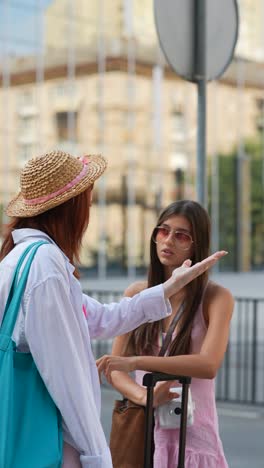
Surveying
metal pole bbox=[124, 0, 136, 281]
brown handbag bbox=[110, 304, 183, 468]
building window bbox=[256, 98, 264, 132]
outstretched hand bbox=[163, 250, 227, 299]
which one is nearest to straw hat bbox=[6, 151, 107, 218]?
outstretched hand bbox=[163, 250, 227, 299]

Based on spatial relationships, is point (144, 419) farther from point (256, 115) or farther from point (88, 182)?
point (256, 115)

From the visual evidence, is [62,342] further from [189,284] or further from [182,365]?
[189,284]

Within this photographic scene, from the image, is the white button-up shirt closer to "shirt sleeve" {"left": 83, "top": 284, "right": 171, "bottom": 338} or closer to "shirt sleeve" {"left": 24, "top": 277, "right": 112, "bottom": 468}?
"shirt sleeve" {"left": 24, "top": 277, "right": 112, "bottom": 468}

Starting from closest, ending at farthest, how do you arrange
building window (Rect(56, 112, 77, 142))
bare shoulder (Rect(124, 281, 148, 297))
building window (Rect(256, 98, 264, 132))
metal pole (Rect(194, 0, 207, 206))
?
bare shoulder (Rect(124, 281, 148, 297)), metal pole (Rect(194, 0, 207, 206)), building window (Rect(56, 112, 77, 142)), building window (Rect(256, 98, 264, 132))

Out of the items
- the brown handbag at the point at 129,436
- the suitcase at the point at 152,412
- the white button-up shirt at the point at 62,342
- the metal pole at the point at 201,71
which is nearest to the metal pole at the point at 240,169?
the metal pole at the point at 201,71

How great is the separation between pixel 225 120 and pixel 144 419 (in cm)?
3436

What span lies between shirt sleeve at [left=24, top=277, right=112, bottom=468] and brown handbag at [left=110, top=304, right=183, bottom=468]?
31.7 inches

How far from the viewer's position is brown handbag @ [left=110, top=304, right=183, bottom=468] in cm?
328

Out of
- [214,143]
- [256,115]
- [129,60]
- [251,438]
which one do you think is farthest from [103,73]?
[251,438]

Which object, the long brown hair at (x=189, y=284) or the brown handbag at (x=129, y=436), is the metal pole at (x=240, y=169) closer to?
the long brown hair at (x=189, y=284)

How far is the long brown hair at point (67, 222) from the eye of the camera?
8.75 ft

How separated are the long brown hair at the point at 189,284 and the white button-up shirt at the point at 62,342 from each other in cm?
87

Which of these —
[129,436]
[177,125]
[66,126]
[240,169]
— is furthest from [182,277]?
[240,169]

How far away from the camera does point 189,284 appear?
3449 mm
